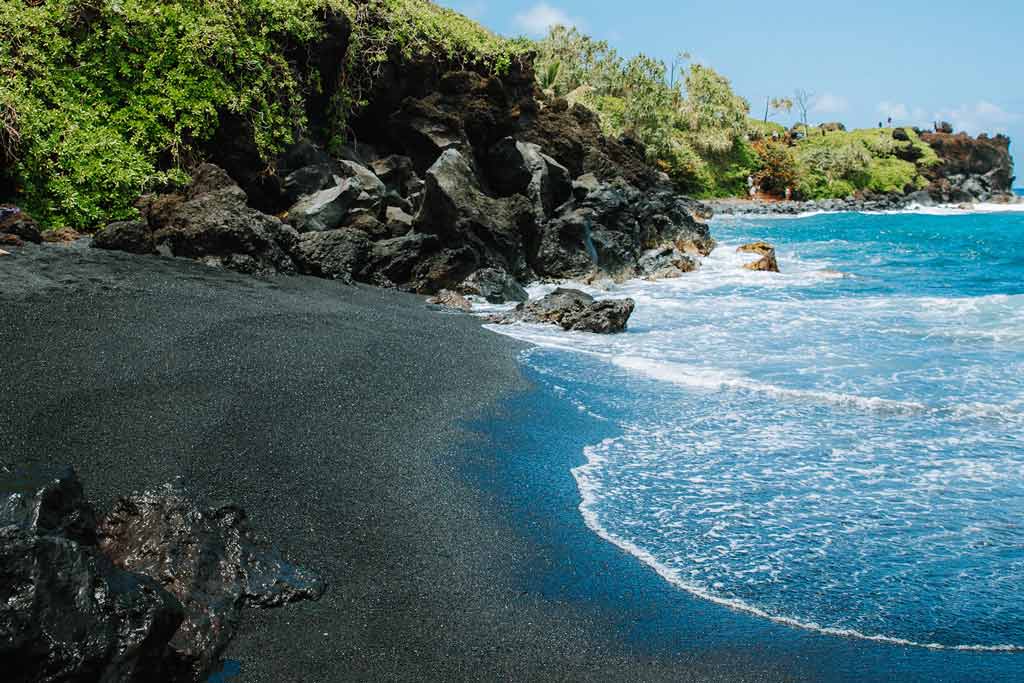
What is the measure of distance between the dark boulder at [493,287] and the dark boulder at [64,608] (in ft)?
38.6

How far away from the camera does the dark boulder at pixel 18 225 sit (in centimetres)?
1093

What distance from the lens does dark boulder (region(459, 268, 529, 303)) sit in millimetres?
15016

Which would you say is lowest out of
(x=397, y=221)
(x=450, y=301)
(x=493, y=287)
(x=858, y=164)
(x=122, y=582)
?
(x=122, y=582)

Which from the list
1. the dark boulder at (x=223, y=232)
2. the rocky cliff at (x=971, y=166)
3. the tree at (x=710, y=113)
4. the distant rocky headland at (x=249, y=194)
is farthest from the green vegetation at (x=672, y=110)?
the dark boulder at (x=223, y=232)

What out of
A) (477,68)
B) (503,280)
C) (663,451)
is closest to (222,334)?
(663,451)

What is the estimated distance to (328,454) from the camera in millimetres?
5957

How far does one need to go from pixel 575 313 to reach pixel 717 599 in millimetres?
8531

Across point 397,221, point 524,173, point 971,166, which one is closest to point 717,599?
point 397,221

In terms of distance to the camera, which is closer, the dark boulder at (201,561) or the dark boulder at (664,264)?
the dark boulder at (201,561)

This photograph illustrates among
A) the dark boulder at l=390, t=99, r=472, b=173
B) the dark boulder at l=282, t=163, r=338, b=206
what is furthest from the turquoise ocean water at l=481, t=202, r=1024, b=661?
the dark boulder at l=390, t=99, r=472, b=173

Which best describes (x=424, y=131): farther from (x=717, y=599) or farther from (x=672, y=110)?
(x=672, y=110)

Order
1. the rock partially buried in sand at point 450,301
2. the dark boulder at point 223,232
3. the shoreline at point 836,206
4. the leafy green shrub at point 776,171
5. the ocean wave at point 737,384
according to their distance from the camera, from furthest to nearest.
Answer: the leafy green shrub at point 776,171
the shoreline at point 836,206
the rock partially buried in sand at point 450,301
the dark boulder at point 223,232
the ocean wave at point 737,384

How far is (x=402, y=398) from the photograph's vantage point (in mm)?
7664

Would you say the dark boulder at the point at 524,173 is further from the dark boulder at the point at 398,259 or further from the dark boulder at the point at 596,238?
the dark boulder at the point at 398,259
